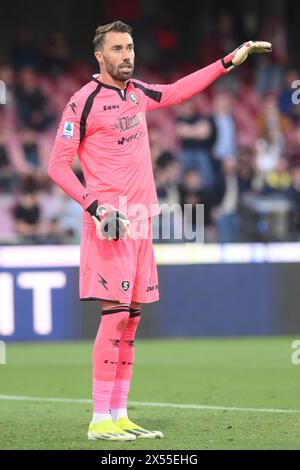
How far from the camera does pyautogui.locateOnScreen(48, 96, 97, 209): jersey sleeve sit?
6621 millimetres

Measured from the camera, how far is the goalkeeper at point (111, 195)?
663cm

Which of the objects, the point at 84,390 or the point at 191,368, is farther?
the point at 191,368

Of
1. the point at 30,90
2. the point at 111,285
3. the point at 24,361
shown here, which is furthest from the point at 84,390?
the point at 30,90

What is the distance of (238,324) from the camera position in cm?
1285

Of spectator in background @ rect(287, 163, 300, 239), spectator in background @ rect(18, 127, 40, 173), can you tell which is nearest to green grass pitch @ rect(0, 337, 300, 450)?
spectator in background @ rect(287, 163, 300, 239)

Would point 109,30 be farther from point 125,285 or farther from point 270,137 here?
point 270,137

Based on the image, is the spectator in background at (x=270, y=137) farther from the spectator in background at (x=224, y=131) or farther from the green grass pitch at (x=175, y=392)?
the green grass pitch at (x=175, y=392)

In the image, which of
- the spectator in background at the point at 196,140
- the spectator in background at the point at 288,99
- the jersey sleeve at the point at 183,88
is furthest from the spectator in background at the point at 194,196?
the jersey sleeve at the point at 183,88

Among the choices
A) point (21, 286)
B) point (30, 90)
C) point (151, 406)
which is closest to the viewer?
point (151, 406)

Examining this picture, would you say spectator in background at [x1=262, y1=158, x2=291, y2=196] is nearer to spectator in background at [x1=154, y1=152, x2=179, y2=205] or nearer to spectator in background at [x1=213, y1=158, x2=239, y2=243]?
spectator in background at [x1=213, y1=158, x2=239, y2=243]

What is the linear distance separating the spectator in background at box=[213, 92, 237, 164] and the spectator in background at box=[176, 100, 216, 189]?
23 cm

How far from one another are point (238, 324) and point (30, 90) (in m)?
5.30

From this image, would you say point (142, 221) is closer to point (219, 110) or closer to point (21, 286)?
point (21, 286)

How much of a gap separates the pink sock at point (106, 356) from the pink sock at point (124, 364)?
0.24 m
